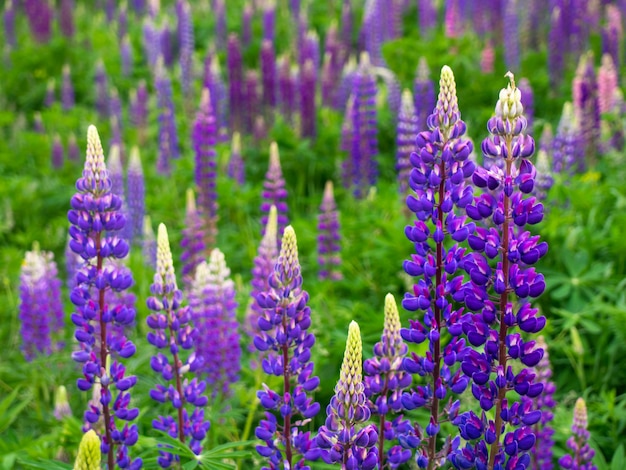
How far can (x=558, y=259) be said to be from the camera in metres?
4.37

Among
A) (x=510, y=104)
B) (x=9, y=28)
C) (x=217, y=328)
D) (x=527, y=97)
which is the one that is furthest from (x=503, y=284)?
(x=9, y=28)

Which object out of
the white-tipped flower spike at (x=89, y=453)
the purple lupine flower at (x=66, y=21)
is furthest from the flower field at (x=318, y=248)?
the purple lupine flower at (x=66, y=21)

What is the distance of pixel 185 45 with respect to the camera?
9266mm

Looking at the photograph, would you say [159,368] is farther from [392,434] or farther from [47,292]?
[47,292]

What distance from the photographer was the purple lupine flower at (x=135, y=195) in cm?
596

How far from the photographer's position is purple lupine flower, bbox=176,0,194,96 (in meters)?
8.30

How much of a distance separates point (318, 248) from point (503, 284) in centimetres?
293

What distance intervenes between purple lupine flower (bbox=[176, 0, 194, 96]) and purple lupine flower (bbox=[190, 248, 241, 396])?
4.86 m

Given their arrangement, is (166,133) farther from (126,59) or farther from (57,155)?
(126,59)

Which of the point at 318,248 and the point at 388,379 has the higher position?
the point at 318,248

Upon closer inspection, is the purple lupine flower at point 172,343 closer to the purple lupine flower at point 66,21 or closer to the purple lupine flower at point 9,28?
the purple lupine flower at point 66,21

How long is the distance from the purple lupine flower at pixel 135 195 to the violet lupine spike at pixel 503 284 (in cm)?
422

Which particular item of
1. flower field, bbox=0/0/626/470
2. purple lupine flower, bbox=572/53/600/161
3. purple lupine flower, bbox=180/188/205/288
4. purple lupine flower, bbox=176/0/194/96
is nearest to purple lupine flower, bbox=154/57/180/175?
flower field, bbox=0/0/626/470

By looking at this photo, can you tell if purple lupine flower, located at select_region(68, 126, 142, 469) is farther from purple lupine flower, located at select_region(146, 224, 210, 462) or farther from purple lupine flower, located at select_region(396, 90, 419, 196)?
purple lupine flower, located at select_region(396, 90, 419, 196)
